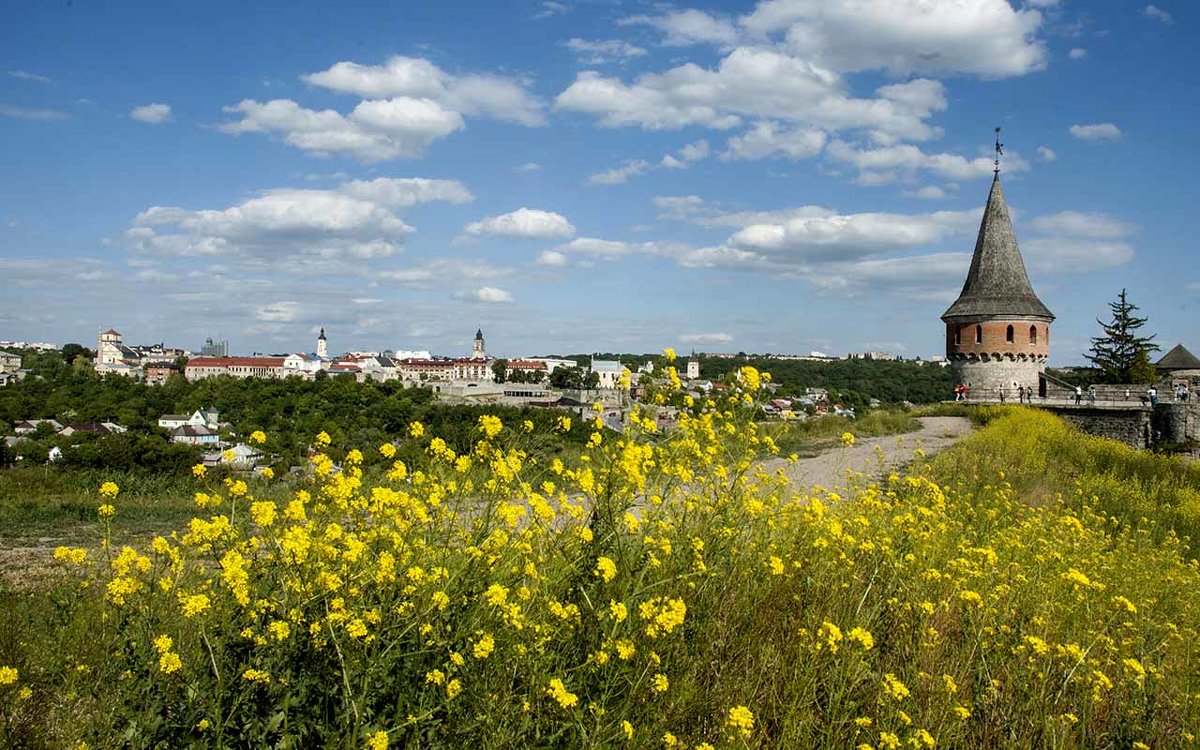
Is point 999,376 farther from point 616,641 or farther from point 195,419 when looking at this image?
point 195,419

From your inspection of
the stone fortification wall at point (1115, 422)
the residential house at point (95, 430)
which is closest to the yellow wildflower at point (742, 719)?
the stone fortification wall at point (1115, 422)

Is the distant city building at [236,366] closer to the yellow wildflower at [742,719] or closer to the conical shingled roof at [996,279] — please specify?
the conical shingled roof at [996,279]

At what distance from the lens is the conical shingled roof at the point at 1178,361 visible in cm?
3584

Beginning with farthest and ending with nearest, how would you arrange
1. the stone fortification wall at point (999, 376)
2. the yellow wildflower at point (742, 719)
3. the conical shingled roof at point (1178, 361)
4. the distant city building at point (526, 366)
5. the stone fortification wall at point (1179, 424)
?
the distant city building at point (526, 366) → the conical shingled roof at point (1178, 361) → the stone fortification wall at point (999, 376) → the stone fortification wall at point (1179, 424) → the yellow wildflower at point (742, 719)

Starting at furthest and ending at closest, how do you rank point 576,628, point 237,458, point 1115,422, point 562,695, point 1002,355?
point 1002,355 → point 1115,422 → point 237,458 → point 576,628 → point 562,695

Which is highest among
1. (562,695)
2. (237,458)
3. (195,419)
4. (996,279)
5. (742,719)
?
(996,279)

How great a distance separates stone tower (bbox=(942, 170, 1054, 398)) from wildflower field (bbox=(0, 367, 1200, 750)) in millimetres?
24502

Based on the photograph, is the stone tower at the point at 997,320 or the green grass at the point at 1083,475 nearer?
the green grass at the point at 1083,475

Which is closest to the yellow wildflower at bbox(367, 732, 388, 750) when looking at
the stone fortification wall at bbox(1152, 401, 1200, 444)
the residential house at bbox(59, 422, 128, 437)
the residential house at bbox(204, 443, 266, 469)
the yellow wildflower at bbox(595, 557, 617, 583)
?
the yellow wildflower at bbox(595, 557, 617, 583)

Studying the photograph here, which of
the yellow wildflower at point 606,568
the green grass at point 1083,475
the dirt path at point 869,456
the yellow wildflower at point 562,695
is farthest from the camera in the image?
the dirt path at point 869,456

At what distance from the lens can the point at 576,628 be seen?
2.71 meters

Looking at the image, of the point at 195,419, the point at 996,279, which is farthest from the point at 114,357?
the point at 996,279

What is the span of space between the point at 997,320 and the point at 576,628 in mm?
27749

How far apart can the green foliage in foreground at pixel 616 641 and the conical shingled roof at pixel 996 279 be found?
2452cm
